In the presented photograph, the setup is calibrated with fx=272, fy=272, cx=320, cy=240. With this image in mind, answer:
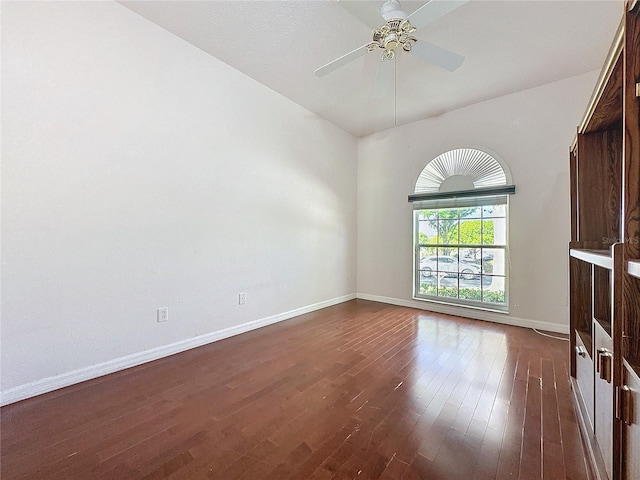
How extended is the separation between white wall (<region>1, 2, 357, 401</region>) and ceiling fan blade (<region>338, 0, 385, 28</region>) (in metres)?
1.76

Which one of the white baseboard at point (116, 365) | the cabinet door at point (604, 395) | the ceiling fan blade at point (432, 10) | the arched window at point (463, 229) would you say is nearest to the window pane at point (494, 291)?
the arched window at point (463, 229)

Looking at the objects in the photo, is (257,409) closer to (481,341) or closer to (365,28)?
(481,341)

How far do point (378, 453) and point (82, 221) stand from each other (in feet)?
8.31

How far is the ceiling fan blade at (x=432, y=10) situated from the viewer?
1.67 meters

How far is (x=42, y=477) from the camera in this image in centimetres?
125

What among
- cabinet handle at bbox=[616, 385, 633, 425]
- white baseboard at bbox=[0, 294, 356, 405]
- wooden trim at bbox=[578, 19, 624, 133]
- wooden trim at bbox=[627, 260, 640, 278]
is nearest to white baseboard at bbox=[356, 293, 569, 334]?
white baseboard at bbox=[0, 294, 356, 405]

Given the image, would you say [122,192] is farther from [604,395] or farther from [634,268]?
[604,395]

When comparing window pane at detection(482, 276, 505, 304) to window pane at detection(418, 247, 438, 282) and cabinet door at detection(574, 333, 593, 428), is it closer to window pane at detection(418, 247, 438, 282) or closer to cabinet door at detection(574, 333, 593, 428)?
window pane at detection(418, 247, 438, 282)

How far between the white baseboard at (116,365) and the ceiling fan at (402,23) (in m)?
2.90

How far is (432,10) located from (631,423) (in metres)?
2.26

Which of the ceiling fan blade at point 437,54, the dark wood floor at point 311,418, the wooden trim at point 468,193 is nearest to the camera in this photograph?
the dark wood floor at point 311,418

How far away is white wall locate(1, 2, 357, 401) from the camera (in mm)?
1855

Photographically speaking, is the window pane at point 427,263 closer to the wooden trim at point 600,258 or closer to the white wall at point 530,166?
the white wall at point 530,166

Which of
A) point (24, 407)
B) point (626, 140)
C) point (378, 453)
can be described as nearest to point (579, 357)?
point (378, 453)
